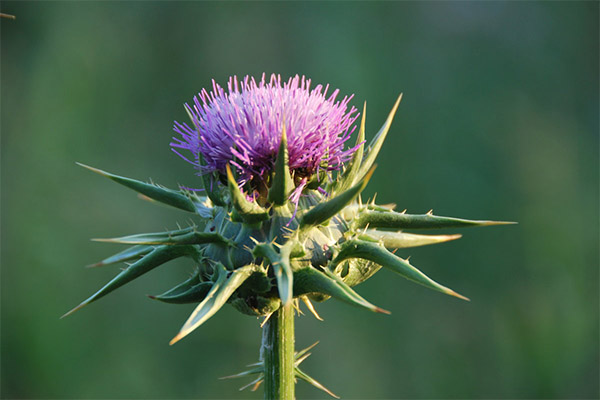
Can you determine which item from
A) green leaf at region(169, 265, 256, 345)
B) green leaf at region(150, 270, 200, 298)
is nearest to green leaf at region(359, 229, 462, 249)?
green leaf at region(169, 265, 256, 345)

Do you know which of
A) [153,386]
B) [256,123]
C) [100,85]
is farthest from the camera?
[100,85]

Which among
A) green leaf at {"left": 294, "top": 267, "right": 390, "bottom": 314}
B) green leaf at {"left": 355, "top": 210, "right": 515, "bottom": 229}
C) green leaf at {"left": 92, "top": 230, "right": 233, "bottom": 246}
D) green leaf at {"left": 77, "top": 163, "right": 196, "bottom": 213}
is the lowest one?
green leaf at {"left": 294, "top": 267, "right": 390, "bottom": 314}

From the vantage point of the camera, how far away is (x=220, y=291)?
1458 mm

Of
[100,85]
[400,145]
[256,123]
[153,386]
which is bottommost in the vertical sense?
[153,386]

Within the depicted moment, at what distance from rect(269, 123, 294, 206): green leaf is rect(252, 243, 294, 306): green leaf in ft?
0.46

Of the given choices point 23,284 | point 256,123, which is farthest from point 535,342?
point 23,284

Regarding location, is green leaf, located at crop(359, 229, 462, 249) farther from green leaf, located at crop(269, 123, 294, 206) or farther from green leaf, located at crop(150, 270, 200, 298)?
green leaf, located at crop(150, 270, 200, 298)

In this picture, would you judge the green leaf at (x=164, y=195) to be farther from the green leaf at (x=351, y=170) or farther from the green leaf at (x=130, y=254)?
the green leaf at (x=351, y=170)

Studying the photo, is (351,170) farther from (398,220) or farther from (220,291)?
(220,291)

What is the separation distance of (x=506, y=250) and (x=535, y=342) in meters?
0.70

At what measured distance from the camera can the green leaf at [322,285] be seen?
137cm

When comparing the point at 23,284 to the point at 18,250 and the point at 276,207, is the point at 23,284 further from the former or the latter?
the point at 276,207

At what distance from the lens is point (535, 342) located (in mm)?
4219

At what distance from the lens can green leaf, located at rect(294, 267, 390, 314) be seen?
1.37 m
